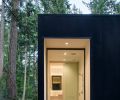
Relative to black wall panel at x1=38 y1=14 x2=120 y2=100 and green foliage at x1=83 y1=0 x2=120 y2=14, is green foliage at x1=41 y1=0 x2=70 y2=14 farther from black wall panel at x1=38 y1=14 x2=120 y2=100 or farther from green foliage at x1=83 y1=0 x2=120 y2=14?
black wall panel at x1=38 y1=14 x2=120 y2=100

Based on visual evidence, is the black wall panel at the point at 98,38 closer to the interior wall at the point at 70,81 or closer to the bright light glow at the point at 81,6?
the interior wall at the point at 70,81

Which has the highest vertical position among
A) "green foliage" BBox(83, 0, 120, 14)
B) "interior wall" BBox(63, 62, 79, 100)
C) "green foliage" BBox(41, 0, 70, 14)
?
"green foliage" BBox(83, 0, 120, 14)

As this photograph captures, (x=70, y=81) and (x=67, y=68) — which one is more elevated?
(x=67, y=68)

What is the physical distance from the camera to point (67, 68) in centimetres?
1497

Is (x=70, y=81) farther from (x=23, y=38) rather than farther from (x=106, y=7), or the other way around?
(x=106, y=7)

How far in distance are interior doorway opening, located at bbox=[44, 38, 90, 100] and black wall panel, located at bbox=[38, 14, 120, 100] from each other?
0.35 metres

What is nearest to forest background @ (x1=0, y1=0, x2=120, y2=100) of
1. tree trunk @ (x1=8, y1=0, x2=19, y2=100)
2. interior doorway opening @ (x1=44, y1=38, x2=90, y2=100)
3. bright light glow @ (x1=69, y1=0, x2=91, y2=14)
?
tree trunk @ (x1=8, y1=0, x2=19, y2=100)

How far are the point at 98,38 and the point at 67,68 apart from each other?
250 inches

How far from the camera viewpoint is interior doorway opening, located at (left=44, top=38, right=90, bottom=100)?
973 cm

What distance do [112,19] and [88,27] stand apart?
0.70m

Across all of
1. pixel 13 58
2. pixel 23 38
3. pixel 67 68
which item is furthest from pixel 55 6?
pixel 67 68

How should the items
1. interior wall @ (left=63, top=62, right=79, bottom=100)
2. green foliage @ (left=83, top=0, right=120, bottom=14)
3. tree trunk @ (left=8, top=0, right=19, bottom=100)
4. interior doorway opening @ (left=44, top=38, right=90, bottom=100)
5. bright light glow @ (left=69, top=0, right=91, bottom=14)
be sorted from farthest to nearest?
bright light glow @ (left=69, top=0, right=91, bottom=14) < green foliage @ (left=83, top=0, right=120, bottom=14) < tree trunk @ (left=8, top=0, right=19, bottom=100) < interior wall @ (left=63, top=62, right=79, bottom=100) < interior doorway opening @ (left=44, top=38, right=90, bottom=100)

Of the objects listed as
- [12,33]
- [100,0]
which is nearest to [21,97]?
[12,33]

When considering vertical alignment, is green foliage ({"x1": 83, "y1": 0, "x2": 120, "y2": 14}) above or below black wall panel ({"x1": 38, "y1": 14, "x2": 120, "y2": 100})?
above
